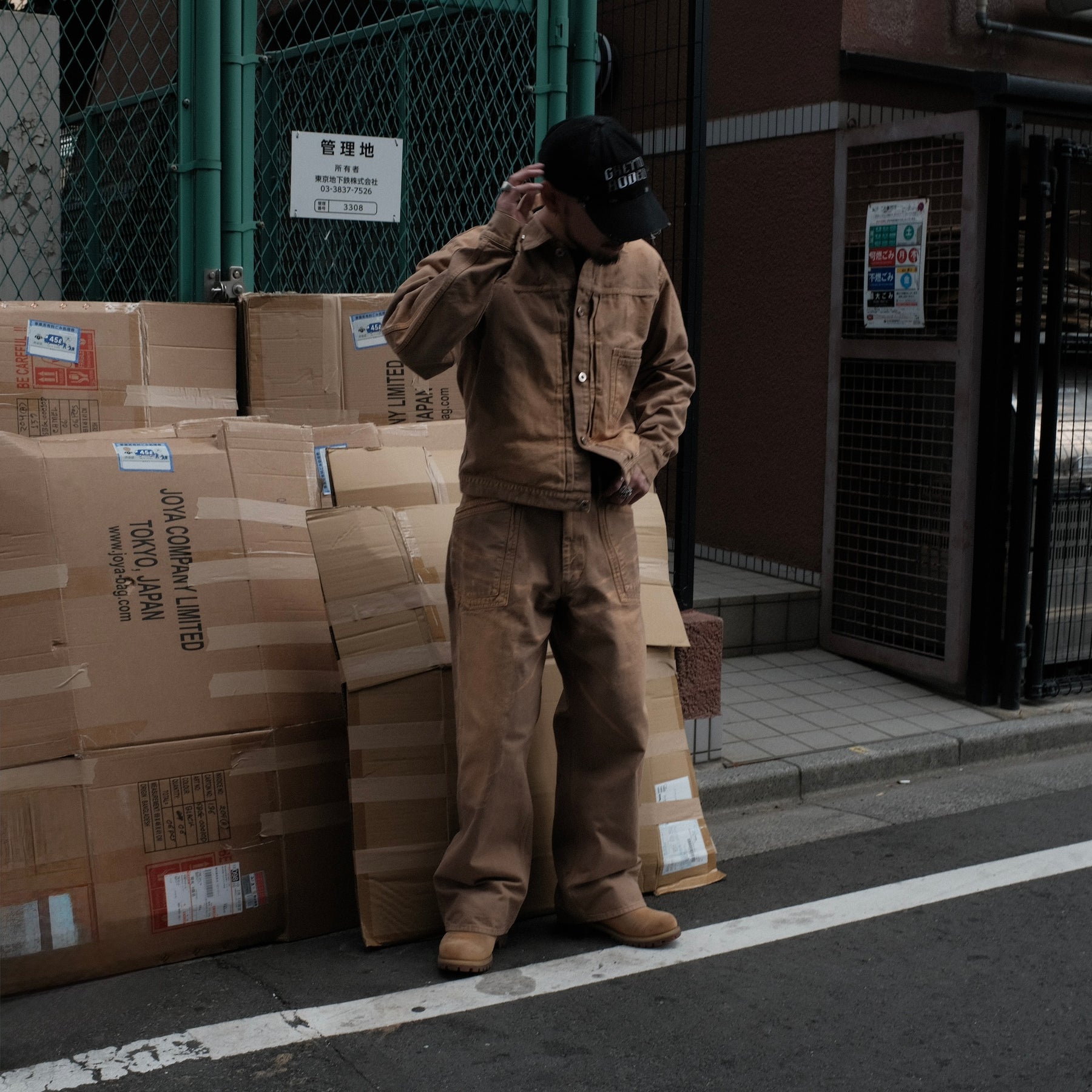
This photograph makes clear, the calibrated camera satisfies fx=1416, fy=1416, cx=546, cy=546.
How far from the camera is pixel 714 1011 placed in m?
3.37

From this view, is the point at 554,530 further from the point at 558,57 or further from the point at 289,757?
the point at 558,57

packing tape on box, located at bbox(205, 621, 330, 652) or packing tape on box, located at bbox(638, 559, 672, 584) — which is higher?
packing tape on box, located at bbox(638, 559, 672, 584)

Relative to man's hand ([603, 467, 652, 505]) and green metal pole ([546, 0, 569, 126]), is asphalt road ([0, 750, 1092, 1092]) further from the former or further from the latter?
green metal pole ([546, 0, 569, 126])

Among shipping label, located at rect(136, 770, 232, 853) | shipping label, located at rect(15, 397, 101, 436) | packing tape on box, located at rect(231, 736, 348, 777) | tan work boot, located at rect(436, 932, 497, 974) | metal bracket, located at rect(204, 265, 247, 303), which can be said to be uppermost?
metal bracket, located at rect(204, 265, 247, 303)

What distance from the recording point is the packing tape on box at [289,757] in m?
3.73

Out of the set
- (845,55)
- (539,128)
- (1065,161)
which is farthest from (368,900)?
(845,55)

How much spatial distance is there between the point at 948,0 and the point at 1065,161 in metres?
1.44

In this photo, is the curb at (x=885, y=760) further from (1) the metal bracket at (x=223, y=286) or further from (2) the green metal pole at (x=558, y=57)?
(2) the green metal pole at (x=558, y=57)

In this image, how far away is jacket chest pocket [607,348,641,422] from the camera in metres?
3.61

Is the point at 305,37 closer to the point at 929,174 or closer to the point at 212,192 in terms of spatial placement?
the point at 212,192

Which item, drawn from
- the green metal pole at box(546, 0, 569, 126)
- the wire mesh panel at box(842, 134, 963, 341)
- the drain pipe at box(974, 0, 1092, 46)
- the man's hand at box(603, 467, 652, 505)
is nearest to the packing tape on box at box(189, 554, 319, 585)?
the man's hand at box(603, 467, 652, 505)

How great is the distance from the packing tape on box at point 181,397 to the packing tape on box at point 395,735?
127 centimetres

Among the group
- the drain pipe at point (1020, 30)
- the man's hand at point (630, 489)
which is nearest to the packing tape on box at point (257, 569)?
the man's hand at point (630, 489)

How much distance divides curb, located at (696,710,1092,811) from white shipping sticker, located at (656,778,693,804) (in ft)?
2.37
